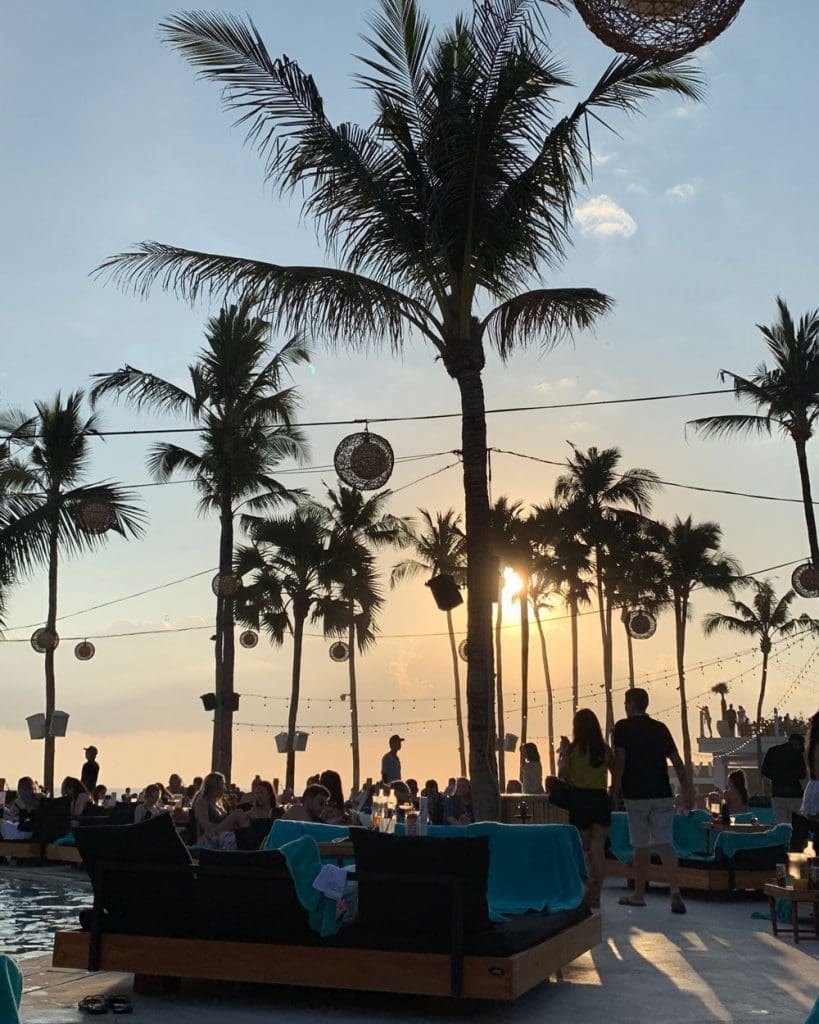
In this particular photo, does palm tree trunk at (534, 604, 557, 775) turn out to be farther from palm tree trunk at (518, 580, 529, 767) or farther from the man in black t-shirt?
the man in black t-shirt

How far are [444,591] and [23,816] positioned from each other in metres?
9.30

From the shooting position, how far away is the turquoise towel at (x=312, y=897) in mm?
6230

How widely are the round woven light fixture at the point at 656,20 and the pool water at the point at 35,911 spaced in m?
7.39

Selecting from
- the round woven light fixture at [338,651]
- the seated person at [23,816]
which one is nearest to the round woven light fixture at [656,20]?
the seated person at [23,816]

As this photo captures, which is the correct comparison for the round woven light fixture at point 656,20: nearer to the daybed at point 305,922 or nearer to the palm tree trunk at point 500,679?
the daybed at point 305,922

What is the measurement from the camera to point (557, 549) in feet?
142

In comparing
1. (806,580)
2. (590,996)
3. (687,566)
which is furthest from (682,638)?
(590,996)

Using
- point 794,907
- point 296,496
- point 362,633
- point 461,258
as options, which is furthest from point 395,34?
point 362,633

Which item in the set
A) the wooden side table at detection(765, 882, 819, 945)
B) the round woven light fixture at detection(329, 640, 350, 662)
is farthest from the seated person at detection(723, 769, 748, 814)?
the round woven light fixture at detection(329, 640, 350, 662)

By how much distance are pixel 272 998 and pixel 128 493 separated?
1031cm

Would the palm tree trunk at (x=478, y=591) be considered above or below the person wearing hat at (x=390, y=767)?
above

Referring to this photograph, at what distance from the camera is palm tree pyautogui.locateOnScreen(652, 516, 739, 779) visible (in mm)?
44625

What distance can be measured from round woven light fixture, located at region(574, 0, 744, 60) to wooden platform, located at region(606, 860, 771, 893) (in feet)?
28.9

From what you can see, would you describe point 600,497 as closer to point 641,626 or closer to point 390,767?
A: point 641,626
